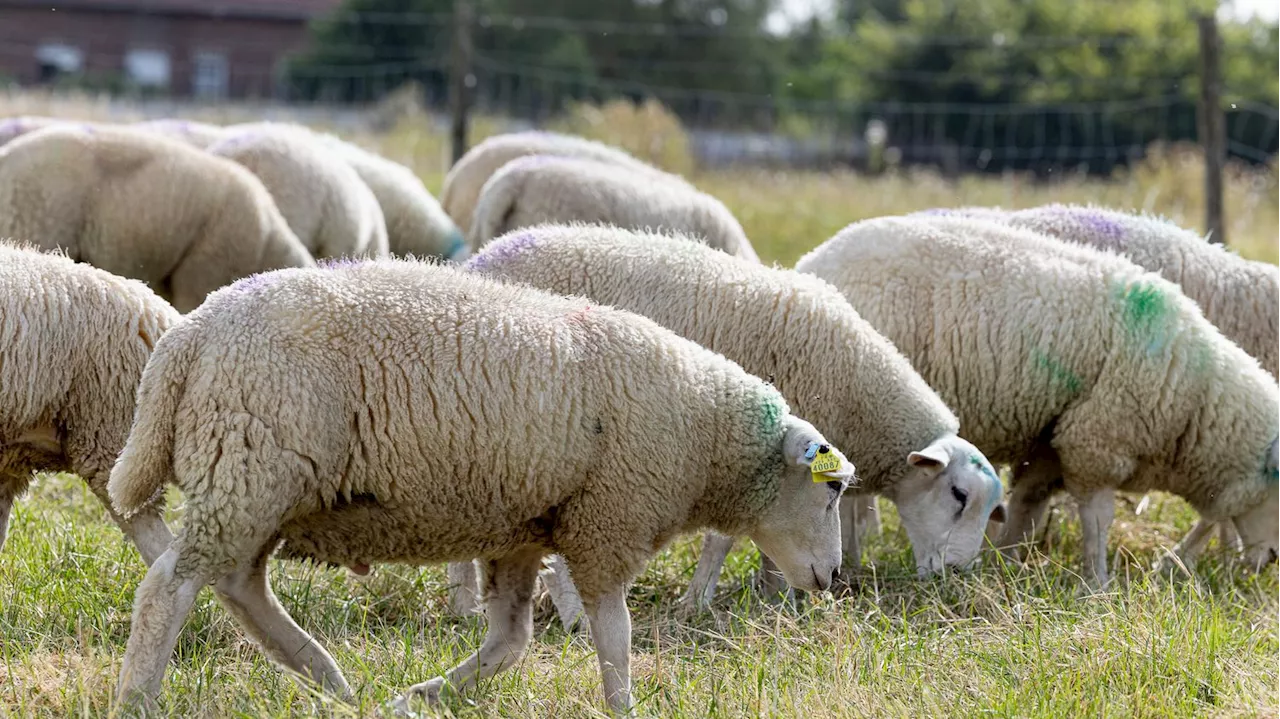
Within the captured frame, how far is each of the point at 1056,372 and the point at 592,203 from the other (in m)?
2.29

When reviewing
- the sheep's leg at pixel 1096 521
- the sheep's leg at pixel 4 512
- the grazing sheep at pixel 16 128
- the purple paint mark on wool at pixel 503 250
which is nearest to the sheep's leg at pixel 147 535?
the sheep's leg at pixel 4 512

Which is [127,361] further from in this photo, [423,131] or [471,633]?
[423,131]

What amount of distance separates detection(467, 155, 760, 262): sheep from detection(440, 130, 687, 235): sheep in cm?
73

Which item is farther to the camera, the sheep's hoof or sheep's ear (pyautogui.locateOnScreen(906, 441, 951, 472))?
sheep's ear (pyautogui.locateOnScreen(906, 441, 951, 472))

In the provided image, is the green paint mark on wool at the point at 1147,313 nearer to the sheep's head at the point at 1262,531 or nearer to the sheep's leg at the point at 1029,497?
the sheep's leg at the point at 1029,497

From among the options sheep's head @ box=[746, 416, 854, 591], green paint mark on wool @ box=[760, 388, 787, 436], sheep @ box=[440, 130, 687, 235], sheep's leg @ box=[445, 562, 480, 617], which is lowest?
sheep's leg @ box=[445, 562, 480, 617]

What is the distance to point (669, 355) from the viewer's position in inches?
146

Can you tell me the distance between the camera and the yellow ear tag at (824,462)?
3.65 meters

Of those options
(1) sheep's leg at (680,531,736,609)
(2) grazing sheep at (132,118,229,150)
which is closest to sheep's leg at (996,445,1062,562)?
(1) sheep's leg at (680,531,736,609)

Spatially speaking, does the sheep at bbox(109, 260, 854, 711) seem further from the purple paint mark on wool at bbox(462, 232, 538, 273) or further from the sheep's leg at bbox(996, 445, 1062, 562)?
the sheep's leg at bbox(996, 445, 1062, 562)

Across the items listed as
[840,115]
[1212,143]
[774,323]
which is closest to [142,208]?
[774,323]

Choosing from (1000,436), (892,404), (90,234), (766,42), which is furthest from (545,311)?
(766,42)

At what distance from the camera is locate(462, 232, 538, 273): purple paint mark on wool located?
475 centimetres

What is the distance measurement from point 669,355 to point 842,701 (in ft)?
2.95
